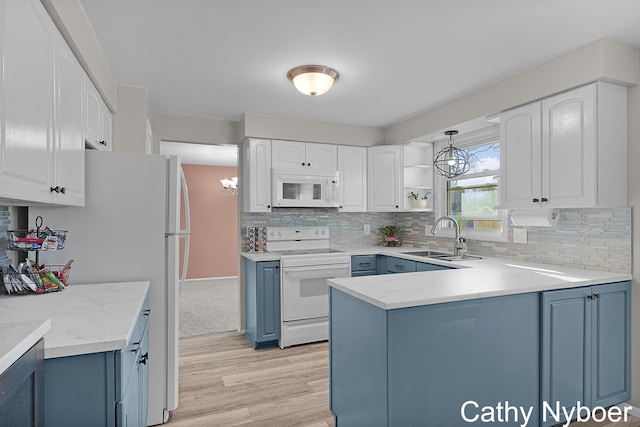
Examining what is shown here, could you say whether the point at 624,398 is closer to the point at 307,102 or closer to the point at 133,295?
the point at 133,295

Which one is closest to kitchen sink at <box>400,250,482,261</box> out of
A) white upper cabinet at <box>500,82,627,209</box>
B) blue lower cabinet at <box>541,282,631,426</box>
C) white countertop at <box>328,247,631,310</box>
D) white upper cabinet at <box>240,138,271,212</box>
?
white countertop at <box>328,247,631,310</box>

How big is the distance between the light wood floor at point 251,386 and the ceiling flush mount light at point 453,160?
2.22 meters

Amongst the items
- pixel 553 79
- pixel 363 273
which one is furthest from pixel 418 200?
pixel 553 79

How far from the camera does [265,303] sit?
3518mm

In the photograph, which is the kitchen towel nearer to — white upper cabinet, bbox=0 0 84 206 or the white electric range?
the white electric range

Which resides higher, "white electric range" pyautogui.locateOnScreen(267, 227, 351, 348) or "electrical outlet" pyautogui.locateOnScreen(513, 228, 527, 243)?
"electrical outlet" pyautogui.locateOnScreen(513, 228, 527, 243)

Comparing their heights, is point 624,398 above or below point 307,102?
below

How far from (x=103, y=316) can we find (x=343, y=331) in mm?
1159

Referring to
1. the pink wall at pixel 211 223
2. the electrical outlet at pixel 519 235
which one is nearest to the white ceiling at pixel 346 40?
the electrical outlet at pixel 519 235

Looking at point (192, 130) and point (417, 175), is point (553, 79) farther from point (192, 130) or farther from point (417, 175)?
point (192, 130)

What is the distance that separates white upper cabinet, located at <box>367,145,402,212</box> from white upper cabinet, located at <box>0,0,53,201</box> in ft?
Answer: 10.8

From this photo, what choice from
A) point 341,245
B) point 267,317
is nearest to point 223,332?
point 267,317

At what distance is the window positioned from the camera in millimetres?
3477

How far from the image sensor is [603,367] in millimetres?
2252
